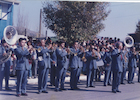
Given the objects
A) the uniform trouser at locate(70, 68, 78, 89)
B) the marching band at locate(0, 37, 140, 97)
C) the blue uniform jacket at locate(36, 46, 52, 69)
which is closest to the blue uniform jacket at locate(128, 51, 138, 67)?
the marching band at locate(0, 37, 140, 97)

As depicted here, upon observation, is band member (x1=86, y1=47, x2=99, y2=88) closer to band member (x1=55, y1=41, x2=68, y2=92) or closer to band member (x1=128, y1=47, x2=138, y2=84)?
band member (x1=55, y1=41, x2=68, y2=92)

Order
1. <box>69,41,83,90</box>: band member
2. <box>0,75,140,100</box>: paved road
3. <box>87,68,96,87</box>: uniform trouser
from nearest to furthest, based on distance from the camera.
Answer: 1. <box>0,75,140,100</box>: paved road
2. <box>69,41,83,90</box>: band member
3. <box>87,68,96,87</box>: uniform trouser

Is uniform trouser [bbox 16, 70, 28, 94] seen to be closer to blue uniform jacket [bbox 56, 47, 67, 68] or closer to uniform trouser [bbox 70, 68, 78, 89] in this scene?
blue uniform jacket [bbox 56, 47, 67, 68]

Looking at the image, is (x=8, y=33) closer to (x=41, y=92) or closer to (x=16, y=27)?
(x=16, y=27)

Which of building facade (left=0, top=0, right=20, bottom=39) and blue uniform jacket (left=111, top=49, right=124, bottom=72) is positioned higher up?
building facade (left=0, top=0, right=20, bottom=39)

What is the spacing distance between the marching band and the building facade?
567 millimetres

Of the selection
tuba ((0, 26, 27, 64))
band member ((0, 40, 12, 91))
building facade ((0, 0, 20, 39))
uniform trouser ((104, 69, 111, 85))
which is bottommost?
uniform trouser ((104, 69, 111, 85))

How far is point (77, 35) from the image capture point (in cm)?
684

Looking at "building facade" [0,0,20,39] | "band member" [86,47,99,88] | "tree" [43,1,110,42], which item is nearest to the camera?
"building facade" [0,0,20,39]

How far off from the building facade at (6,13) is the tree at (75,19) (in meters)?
1.53

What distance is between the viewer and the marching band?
568cm

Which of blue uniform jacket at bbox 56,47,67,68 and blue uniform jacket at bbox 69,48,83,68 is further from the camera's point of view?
blue uniform jacket at bbox 69,48,83,68

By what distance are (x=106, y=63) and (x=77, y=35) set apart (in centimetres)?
178

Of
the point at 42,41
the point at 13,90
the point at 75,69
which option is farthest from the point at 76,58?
the point at 13,90
